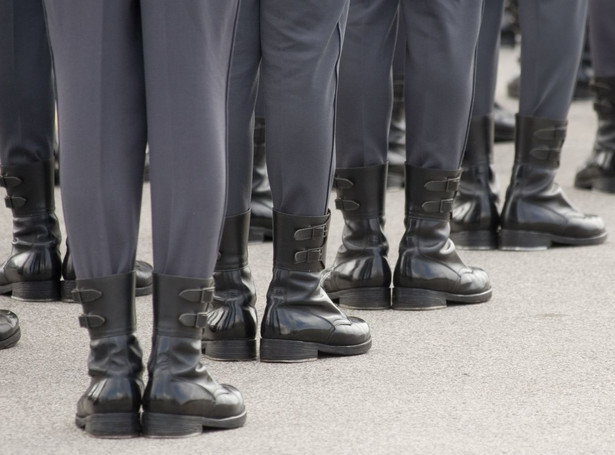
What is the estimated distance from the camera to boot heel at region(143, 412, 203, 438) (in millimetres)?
1842

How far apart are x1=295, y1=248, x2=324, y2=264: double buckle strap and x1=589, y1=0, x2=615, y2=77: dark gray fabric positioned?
1.86 m

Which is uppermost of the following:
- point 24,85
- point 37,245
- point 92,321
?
point 24,85

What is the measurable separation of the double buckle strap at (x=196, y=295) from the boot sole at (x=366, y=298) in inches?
33.0

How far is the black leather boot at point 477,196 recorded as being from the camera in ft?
10.5

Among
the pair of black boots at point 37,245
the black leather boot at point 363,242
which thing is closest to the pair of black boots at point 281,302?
the black leather boot at point 363,242

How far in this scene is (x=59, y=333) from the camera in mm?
2480

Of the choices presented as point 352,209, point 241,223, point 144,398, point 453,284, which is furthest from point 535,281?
point 144,398

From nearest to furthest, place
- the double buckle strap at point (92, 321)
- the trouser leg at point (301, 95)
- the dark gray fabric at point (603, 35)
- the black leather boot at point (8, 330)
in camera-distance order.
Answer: the double buckle strap at point (92, 321) → the trouser leg at point (301, 95) → the black leather boot at point (8, 330) → the dark gray fabric at point (603, 35)

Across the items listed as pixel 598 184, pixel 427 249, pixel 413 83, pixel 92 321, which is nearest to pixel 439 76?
pixel 413 83

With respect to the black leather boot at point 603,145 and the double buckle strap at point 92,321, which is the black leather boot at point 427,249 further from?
the black leather boot at point 603,145

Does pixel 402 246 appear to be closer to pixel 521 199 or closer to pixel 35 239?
pixel 521 199

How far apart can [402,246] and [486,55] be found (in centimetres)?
74

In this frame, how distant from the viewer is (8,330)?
2371 millimetres

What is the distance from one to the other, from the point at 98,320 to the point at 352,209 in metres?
0.91
